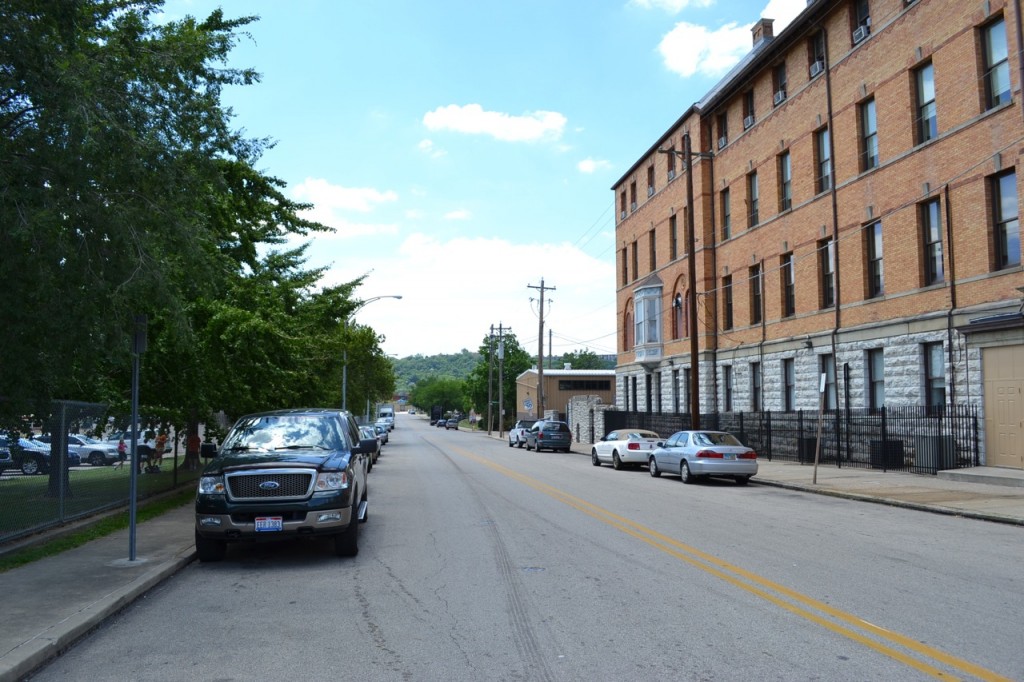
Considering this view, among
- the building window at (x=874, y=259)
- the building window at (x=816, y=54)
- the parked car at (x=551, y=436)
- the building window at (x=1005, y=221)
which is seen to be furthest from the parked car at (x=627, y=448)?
the building window at (x=816, y=54)

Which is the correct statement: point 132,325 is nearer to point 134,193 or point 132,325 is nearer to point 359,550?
point 134,193

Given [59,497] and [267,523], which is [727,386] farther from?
[267,523]

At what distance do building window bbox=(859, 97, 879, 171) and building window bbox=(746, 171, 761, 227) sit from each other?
23.9 feet

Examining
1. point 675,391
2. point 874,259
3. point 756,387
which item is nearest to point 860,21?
point 874,259

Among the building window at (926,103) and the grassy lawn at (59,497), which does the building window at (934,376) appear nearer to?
the building window at (926,103)

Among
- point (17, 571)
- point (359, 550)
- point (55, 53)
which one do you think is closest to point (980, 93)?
point (359, 550)

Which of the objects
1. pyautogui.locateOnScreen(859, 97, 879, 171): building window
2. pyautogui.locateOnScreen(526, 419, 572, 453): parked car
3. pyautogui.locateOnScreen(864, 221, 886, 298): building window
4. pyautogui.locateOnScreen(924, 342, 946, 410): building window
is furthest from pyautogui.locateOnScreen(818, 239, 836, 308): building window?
pyautogui.locateOnScreen(526, 419, 572, 453): parked car

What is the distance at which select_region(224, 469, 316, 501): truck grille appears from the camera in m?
9.02

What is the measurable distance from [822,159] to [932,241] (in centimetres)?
669

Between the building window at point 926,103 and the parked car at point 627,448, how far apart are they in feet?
39.1

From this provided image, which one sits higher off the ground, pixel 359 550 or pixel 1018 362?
pixel 1018 362

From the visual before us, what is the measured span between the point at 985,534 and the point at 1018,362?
9278mm

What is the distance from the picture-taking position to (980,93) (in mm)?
20672

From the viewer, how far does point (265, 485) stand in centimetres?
902
